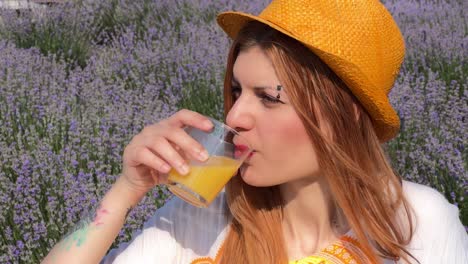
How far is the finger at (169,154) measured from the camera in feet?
5.73

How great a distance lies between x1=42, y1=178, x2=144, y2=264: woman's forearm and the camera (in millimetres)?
1952

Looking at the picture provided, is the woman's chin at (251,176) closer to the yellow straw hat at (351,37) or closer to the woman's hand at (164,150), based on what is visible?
the woman's hand at (164,150)

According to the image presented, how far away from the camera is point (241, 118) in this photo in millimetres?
1822

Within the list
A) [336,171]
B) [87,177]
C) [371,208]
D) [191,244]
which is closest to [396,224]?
[371,208]

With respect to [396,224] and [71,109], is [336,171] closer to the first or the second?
[396,224]

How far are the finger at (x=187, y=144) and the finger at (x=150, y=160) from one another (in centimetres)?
6

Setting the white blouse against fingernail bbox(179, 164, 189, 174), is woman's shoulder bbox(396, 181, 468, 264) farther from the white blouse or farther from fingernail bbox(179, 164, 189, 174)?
fingernail bbox(179, 164, 189, 174)

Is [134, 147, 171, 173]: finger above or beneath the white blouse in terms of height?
above

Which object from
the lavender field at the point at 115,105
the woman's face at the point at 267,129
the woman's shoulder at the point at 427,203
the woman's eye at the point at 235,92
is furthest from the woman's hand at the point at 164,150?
the lavender field at the point at 115,105

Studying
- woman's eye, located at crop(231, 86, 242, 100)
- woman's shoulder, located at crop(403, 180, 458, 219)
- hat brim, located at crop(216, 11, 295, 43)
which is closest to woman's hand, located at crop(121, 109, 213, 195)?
woman's eye, located at crop(231, 86, 242, 100)

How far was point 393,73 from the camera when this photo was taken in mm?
2027

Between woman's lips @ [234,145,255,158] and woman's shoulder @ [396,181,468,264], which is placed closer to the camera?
woman's lips @ [234,145,255,158]

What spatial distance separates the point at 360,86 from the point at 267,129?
0.90 ft

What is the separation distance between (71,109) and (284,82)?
8.71ft
